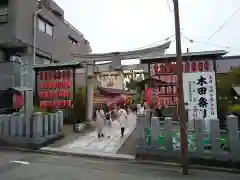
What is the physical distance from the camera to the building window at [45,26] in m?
20.7

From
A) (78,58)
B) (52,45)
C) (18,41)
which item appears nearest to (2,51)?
(18,41)

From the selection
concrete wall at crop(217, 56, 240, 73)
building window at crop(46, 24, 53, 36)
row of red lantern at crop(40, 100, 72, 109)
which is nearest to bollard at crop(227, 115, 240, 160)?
row of red lantern at crop(40, 100, 72, 109)

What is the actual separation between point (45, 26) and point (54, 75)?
7939 millimetres

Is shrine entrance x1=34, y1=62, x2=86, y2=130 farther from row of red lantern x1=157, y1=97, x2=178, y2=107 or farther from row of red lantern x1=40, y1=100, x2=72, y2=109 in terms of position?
row of red lantern x1=157, y1=97, x2=178, y2=107

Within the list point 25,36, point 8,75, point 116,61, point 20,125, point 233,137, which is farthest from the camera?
point 116,61

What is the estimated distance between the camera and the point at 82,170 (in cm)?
837

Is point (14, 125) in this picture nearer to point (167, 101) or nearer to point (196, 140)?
point (167, 101)

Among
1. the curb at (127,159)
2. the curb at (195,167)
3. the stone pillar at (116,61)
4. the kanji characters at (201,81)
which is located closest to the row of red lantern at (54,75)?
the curb at (127,159)

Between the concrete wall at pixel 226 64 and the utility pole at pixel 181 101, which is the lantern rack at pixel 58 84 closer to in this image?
the utility pole at pixel 181 101

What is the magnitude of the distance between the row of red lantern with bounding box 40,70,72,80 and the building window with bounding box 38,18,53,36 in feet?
20.8

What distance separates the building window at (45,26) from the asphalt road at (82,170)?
531 inches

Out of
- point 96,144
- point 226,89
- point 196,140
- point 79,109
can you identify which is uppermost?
point 226,89

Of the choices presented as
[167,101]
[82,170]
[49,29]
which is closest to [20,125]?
[82,170]

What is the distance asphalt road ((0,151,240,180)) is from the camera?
7680 millimetres
